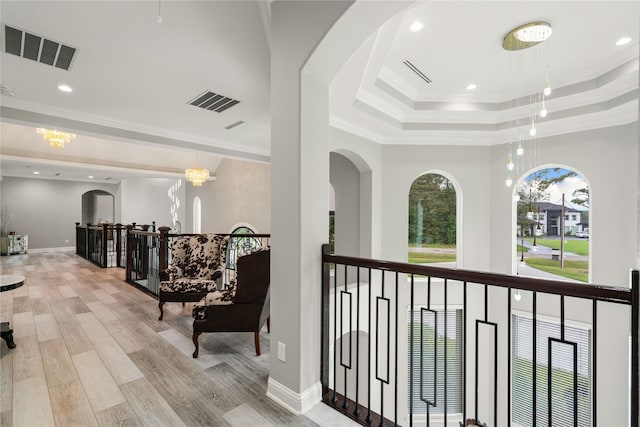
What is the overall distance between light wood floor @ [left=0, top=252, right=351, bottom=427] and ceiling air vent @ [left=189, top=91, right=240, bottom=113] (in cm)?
307

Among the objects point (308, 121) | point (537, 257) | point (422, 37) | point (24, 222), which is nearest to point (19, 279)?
point (308, 121)

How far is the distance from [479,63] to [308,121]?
3.17 m

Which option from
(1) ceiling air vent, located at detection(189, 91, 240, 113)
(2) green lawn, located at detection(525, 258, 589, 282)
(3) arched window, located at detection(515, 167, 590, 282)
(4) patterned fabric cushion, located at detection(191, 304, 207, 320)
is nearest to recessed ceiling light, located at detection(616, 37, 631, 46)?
(3) arched window, located at detection(515, 167, 590, 282)

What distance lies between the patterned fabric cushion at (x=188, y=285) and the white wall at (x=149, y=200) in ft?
29.3

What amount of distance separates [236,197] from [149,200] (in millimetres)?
4553

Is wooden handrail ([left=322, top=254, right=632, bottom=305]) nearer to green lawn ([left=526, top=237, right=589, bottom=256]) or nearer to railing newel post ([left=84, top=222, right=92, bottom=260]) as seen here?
green lawn ([left=526, top=237, right=589, bottom=256])

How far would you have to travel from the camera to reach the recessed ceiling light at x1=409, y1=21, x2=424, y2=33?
3078mm

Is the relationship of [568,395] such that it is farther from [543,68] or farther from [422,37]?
[422,37]

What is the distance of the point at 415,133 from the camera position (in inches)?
209

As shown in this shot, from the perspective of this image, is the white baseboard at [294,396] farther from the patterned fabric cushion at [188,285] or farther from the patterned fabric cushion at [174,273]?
the patterned fabric cushion at [174,273]

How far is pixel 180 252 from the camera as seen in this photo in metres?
4.50

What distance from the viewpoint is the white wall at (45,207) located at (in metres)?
10.4

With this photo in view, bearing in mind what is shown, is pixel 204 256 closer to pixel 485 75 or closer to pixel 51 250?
pixel 485 75

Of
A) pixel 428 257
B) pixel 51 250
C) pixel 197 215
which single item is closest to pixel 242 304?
pixel 428 257
